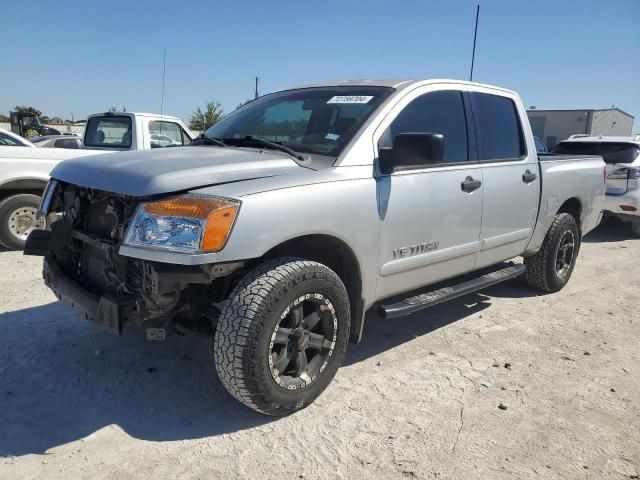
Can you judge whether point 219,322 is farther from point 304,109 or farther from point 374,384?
point 304,109

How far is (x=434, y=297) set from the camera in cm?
367

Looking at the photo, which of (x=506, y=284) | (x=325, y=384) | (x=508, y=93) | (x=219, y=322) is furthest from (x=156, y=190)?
(x=506, y=284)

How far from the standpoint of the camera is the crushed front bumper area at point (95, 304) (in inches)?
101

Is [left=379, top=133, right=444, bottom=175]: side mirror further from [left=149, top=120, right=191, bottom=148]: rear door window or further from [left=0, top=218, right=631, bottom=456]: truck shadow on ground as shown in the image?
[left=149, top=120, right=191, bottom=148]: rear door window

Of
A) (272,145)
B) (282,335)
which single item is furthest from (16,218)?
(282,335)

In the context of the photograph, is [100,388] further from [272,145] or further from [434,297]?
[434,297]

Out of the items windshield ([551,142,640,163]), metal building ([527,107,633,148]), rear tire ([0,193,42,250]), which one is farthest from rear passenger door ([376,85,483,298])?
metal building ([527,107,633,148])

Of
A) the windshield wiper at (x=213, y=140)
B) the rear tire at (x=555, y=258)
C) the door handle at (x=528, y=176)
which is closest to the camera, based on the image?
the windshield wiper at (x=213, y=140)

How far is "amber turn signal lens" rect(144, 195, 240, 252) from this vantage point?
243 centimetres

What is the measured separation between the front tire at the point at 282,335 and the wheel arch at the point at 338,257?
18 cm

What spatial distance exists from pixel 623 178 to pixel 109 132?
8.24 m

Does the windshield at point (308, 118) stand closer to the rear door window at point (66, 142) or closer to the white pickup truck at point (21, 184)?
the white pickup truck at point (21, 184)

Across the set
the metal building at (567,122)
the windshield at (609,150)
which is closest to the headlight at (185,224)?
the windshield at (609,150)

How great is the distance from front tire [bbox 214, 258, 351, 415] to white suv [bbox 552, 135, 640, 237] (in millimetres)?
7205
